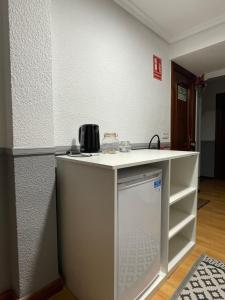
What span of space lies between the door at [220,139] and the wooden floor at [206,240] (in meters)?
1.12

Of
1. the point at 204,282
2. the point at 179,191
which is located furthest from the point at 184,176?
the point at 204,282

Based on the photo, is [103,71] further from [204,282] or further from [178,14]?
[204,282]

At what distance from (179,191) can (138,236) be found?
0.68m

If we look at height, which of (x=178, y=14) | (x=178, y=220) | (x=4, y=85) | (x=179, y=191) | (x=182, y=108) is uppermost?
(x=178, y=14)

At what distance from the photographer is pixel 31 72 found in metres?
1.07

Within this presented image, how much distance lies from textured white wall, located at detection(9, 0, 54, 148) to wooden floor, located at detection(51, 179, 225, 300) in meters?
1.06

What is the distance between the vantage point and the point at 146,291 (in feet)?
3.91

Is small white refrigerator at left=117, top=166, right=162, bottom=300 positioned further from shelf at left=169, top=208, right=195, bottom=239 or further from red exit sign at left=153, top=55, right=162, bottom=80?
red exit sign at left=153, top=55, right=162, bottom=80

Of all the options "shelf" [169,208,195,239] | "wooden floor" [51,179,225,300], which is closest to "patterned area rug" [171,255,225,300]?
"wooden floor" [51,179,225,300]

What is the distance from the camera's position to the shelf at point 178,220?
1464 millimetres

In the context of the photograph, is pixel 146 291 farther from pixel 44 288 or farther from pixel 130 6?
pixel 130 6

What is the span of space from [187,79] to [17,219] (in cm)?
293

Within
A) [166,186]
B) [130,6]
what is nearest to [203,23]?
[130,6]

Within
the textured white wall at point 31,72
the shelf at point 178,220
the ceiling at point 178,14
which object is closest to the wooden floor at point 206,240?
the shelf at point 178,220
